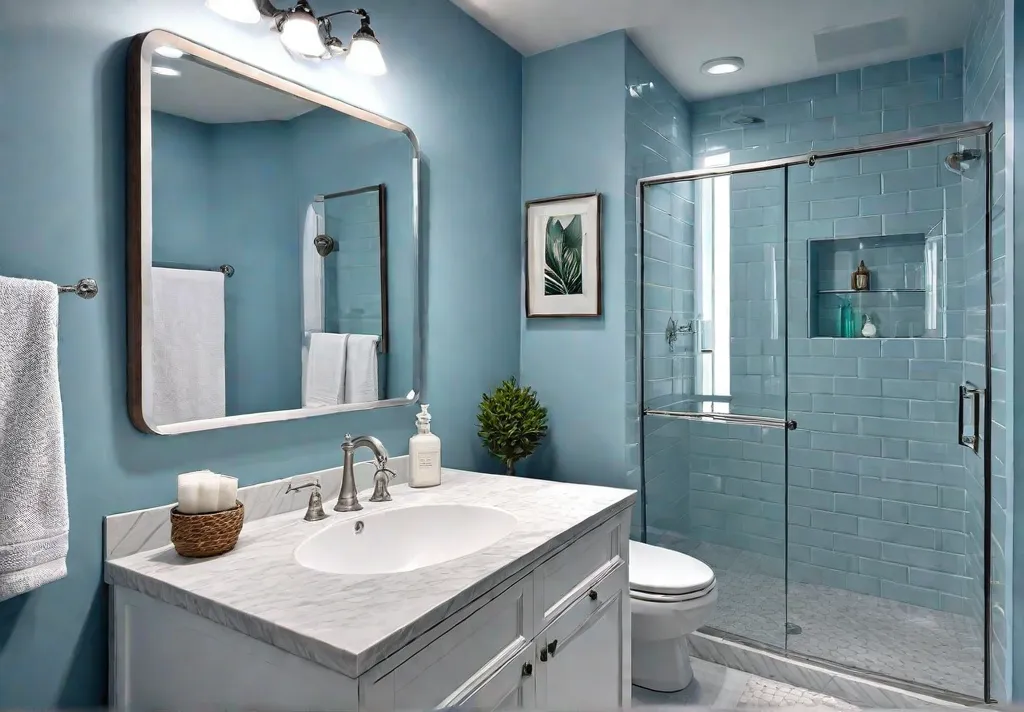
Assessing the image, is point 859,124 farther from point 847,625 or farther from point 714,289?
point 847,625

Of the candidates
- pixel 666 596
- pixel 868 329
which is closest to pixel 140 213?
pixel 666 596

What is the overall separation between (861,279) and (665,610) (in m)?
1.38

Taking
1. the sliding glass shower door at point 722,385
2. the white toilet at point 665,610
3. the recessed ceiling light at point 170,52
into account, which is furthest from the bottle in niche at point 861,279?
the recessed ceiling light at point 170,52

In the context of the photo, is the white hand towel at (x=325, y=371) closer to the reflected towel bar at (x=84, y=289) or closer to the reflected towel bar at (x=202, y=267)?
the reflected towel bar at (x=202, y=267)

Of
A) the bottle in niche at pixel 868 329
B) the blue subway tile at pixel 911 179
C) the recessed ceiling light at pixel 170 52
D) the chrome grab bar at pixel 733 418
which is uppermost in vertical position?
the recessed ceiling light at pixel 170 52

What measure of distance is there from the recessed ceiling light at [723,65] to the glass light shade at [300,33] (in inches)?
69.9

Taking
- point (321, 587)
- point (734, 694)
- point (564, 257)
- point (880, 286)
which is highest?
point (564, 257)

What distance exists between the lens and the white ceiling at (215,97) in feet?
4.11

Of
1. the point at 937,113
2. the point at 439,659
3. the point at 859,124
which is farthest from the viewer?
the point at 859,124

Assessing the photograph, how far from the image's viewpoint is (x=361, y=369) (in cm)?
173

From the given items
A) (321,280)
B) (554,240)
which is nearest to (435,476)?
(321,280)

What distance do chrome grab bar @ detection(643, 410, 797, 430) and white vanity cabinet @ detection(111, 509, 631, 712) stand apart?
Answer: 1.02 meters

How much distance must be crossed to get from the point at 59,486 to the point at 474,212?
5.08 feet

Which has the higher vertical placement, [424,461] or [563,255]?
[563,255]
